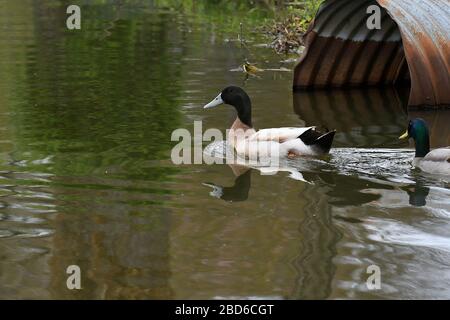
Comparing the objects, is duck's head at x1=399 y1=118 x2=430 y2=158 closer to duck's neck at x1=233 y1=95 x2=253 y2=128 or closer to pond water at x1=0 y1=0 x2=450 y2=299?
pond water at x1=0 y1=0 x2=450 y2=299

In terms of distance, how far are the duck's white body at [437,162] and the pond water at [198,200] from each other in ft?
0.58

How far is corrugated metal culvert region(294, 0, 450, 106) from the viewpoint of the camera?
14.7 meters

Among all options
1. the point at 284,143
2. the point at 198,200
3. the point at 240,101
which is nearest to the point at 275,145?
the point at 284,143

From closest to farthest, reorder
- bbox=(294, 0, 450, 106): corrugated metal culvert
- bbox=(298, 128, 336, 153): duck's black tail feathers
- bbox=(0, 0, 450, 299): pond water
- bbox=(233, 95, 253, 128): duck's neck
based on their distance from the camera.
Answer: bbox=(0, 0, 450, 299): pond water → bbox=(298, 128, 336, 153): duck's black tail feathers → bbox=(233, 95, 253, 128): duck's neck → bbox=(294, 0, 450, 106): corrugated metal culvert

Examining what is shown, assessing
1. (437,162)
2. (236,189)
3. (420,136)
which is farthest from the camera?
(420,136)

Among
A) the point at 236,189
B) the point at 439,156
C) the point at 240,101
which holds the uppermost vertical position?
the point at 240,101

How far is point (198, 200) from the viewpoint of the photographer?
9.34 metres

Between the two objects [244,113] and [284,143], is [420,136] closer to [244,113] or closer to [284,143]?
[284,143]

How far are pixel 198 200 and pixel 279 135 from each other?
2.26 metres

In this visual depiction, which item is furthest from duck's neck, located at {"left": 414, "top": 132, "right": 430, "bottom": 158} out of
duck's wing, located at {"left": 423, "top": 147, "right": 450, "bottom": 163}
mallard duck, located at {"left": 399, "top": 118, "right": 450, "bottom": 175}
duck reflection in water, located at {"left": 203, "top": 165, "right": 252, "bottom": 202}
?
duck reflection in water, located at {"left": 203, "top": 165, "right": 252, "bottom": 202}

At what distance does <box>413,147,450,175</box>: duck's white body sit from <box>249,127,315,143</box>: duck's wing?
136cm
